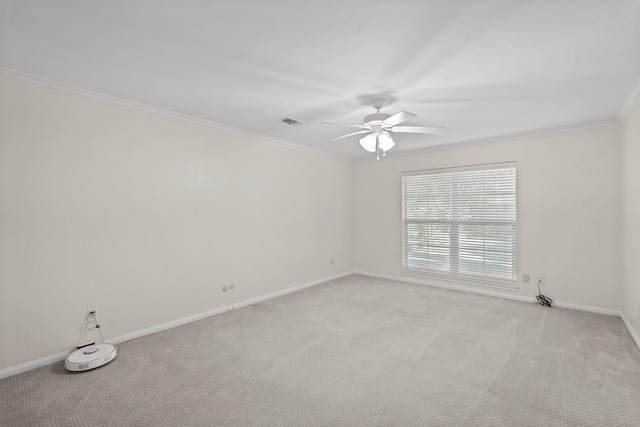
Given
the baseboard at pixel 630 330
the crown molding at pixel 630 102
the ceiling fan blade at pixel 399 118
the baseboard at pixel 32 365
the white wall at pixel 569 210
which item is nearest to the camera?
the baseboard at pixel 32 365

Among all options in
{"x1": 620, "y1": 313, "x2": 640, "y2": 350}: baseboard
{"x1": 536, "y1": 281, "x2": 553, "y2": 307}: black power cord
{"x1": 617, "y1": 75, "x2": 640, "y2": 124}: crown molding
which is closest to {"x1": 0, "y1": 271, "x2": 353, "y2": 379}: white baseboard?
{"x1": 536, "y1": 281, "x2": 553, "y2": 307}: black power cord

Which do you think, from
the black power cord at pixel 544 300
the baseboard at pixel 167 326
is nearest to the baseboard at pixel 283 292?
the baseboard at pixel 167 326

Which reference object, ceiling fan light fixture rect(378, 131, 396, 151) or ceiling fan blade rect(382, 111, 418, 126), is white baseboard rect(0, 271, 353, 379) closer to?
ceiling fan light fixture rect(378, 131, 396, 151)

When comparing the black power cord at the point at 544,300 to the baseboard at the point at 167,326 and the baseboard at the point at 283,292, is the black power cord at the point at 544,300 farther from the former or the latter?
the baseboard at the point at 167,326

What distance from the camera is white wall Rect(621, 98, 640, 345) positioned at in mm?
3049

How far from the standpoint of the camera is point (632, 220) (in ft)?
10.8

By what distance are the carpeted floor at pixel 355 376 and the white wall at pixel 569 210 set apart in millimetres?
498

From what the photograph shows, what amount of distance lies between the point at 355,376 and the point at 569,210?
12.1ft

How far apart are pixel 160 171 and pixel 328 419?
2.96m

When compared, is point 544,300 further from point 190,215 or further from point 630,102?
point 190,215

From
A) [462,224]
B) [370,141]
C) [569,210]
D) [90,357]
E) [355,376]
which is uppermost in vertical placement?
[370,141]

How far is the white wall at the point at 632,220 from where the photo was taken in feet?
10.0

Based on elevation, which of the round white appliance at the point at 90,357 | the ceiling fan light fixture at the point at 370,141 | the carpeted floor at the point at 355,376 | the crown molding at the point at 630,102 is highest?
the crown molding at the point at 630,102

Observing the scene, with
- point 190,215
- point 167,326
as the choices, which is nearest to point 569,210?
point 190,215
